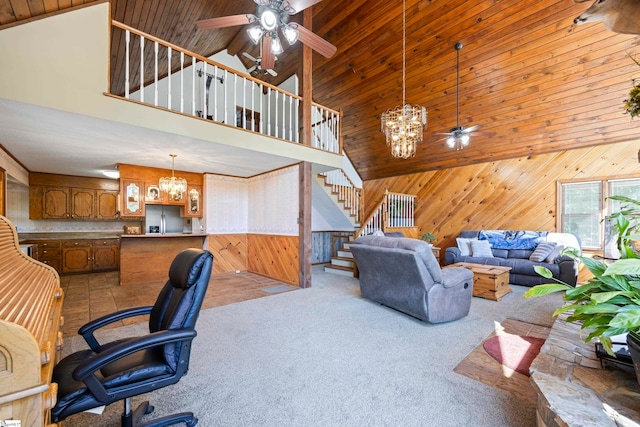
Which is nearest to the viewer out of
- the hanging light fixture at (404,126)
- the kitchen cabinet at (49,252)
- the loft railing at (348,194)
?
the hanging light fixture at (404,126)

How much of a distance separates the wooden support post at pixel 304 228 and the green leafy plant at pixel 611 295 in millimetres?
3809

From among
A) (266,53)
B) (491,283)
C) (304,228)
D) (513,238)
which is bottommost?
(491,283)

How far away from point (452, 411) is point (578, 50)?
18.1 ft

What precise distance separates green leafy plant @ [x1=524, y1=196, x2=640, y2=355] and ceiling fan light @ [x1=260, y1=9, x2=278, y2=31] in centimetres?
302

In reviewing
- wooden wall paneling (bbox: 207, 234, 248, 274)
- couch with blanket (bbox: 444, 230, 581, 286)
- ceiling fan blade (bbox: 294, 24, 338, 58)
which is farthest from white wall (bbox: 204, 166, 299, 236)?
couch with blanket (bbox: 444, 230, 581, 286)

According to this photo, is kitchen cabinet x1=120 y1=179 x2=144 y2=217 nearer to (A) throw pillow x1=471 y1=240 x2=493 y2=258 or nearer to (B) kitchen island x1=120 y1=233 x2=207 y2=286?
(B) kitchen island x1=120 y1=233 x2=207 y2=286

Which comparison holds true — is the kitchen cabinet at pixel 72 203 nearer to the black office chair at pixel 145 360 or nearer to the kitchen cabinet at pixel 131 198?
the kitchen cabinet at pixel 131 198

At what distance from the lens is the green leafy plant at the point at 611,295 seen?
0.93 meters

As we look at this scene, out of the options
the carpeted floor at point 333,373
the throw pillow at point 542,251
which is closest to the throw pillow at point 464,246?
the throw pillow at point 542,251

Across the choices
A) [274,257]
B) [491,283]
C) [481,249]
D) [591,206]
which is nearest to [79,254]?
[274,257]

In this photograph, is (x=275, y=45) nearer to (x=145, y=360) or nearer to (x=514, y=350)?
(x=145, y=360)

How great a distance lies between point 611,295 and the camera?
3.04ft

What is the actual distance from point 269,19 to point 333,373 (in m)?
3.35

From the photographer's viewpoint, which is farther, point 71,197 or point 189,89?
point 189,89
